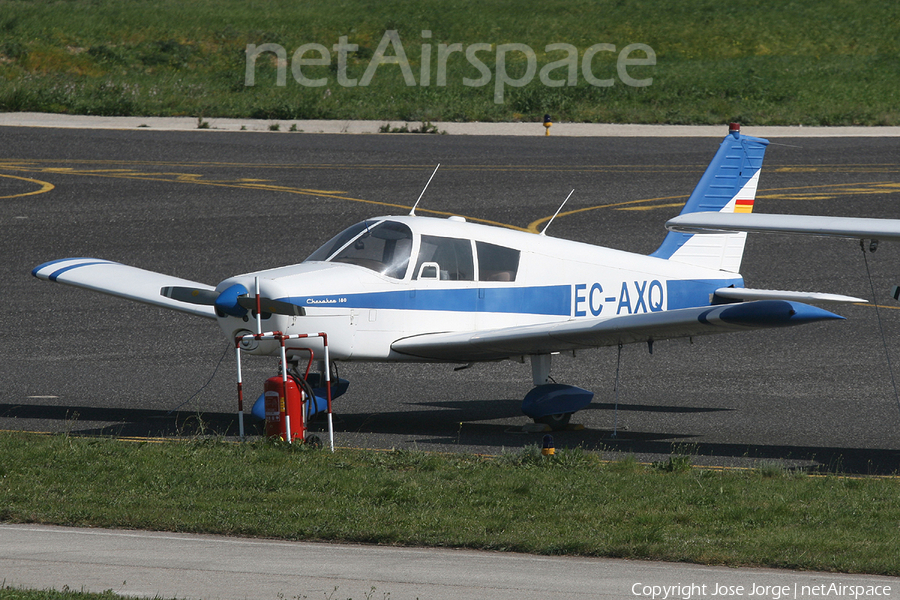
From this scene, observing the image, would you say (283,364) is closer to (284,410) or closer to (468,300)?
(284,410)

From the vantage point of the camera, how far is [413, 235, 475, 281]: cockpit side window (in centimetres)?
1284

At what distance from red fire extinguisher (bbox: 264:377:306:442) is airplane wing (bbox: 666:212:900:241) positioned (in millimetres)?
4033

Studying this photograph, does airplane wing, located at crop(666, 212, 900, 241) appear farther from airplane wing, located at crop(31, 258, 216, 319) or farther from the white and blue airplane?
airplane wing, located at crop(31, 258, 216, 319)

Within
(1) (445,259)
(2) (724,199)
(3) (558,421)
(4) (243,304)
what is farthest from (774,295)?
(4) (243,304)

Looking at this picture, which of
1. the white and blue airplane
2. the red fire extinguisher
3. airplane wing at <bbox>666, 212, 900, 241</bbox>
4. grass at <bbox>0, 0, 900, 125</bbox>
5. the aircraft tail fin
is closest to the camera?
airplane wing at <bbox>666, 212, 900, 241</bbox>

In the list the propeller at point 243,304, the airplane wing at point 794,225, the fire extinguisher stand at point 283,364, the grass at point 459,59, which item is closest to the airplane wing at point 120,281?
the propeller at point 243,304

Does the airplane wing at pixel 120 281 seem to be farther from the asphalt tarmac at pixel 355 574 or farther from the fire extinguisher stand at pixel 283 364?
the asphalt tarmac at pixel 355 574

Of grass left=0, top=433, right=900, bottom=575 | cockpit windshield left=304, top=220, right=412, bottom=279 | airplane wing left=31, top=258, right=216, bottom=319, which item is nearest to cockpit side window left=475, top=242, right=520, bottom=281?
cockpit windshield left=304, top=220, right=412, bottom=279

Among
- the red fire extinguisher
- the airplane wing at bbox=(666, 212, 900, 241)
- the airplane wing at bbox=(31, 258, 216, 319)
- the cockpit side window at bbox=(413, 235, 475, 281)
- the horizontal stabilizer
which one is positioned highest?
the airplane wing at bbox=(666, 212, 900, 241)

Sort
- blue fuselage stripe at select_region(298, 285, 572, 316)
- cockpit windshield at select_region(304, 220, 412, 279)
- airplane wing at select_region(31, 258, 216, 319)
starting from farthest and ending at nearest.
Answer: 1. airplane wing at select_region(31, 258, 216, 319)
2. cockpit windshield at select_region(304, 220, 412, 279)
3. blue fuselage stripe at select_region(298, 285, 572, 316)

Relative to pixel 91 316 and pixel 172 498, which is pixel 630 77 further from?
pixel 172 498

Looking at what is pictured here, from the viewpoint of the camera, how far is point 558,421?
1311cm

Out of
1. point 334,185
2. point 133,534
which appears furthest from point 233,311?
point 334,185

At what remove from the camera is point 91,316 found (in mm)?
19438
